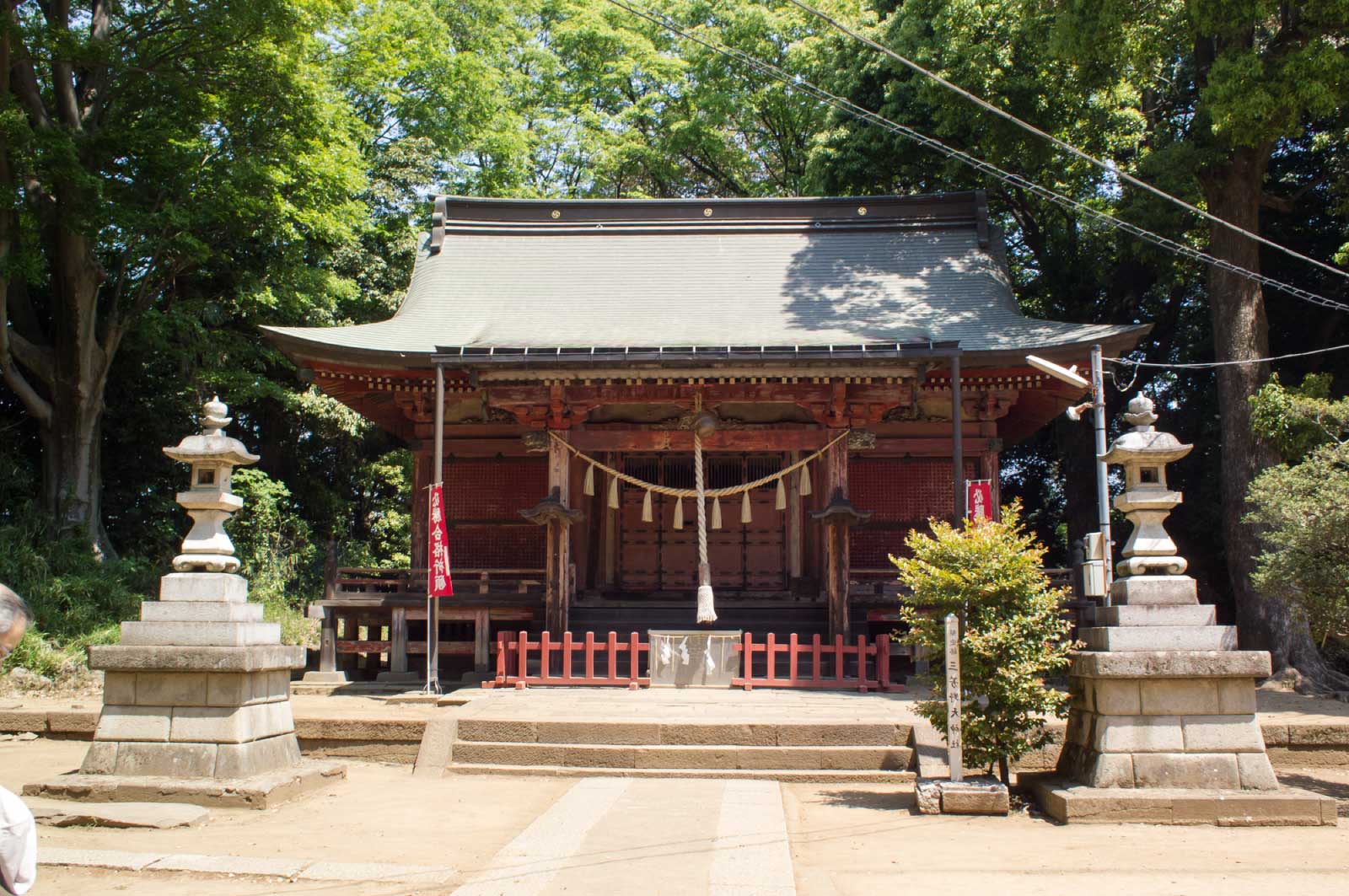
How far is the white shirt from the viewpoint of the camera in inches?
98.0

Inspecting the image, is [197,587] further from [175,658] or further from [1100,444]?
[1100,444]

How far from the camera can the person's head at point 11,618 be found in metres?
2.60

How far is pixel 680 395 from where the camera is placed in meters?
13.1

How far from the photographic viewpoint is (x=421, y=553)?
45.5 ft

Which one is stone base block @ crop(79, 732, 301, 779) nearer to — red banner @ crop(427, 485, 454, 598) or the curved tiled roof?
red banner @ crop(427, 485, 454, 598)

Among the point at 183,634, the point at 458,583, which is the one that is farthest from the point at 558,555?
the point at 183,634

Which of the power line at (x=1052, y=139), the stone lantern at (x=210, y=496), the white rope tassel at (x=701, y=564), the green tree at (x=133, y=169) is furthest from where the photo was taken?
the green tree at (x=133, y=169)

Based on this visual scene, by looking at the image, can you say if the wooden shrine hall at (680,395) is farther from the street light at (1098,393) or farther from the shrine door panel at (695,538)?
the street light at (1098,393)

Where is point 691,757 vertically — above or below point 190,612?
below

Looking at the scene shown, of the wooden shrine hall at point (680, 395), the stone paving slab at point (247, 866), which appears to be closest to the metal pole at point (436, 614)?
the wooden shrine hall at point (680, 395)

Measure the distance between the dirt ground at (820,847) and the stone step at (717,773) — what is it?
35 cm

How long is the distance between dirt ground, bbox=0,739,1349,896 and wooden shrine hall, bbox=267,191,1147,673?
5130mm

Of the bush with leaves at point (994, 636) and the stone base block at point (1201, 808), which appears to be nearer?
the stone base block at point (1201, 808)

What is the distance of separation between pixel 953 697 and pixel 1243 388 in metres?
10.4
